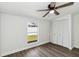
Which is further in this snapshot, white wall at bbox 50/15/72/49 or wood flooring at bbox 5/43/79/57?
white wall at bbox 50/15/72/49

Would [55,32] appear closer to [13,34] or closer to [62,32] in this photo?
[62,32]

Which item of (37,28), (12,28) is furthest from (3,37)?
(37,28)

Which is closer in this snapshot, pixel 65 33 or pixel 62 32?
pixel 65 33

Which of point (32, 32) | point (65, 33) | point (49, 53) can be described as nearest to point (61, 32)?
point (65, 33)

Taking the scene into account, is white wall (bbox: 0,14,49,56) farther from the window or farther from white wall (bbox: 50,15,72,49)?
white wall (bbox: 50,15,72,49)

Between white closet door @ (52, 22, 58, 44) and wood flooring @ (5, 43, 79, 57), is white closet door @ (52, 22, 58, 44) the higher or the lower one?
the higher one

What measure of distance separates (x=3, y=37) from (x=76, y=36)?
165 inches

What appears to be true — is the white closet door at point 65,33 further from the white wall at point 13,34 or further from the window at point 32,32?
the white wall at point 13,34

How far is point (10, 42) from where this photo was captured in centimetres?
326

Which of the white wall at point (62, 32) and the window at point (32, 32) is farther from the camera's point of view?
the window at point (32, 32)

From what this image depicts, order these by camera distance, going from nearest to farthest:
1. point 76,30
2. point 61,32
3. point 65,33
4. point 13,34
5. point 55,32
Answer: point 13,34
point 76,30
point 65,33
point 61,32
point 55,32

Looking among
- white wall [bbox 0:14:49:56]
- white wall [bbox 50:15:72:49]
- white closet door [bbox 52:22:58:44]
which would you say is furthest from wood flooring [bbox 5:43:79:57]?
white closet door [bbox 52:22:58:44]

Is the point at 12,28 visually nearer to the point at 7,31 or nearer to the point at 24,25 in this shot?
the point at 7,31

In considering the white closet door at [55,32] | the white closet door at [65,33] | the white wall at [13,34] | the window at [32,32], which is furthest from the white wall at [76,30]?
the white wall at [13,34]
